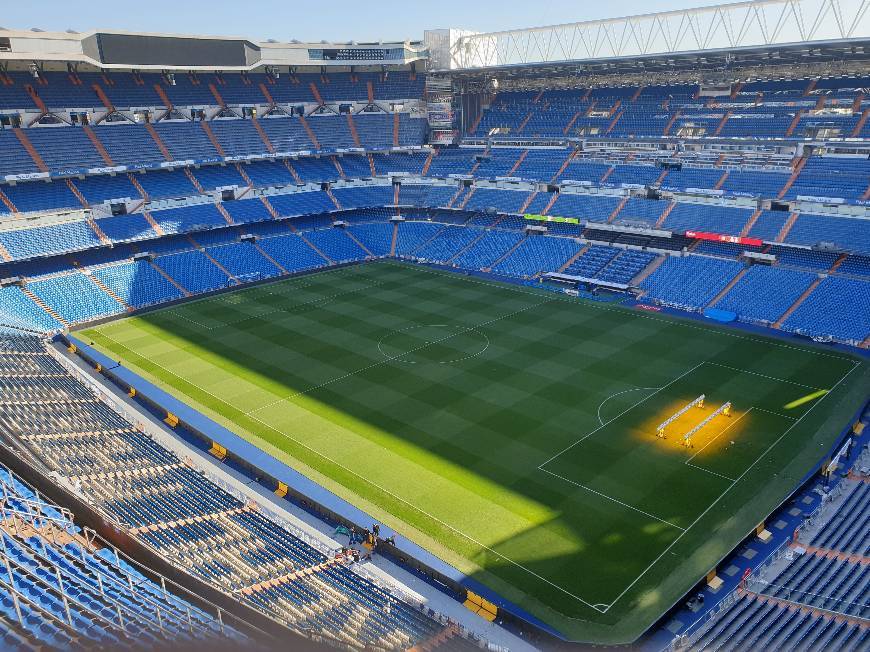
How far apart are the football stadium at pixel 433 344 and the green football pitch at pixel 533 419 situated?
0.17 m

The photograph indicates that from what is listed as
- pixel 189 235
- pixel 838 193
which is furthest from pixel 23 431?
pixel 838 193

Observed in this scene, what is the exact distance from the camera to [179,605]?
11719 millimetres

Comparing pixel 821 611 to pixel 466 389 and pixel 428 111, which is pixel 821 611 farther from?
pixel 428 111

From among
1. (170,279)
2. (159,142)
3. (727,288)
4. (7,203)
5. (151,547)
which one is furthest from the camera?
(159,142)

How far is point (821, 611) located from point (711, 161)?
45420 millimetres

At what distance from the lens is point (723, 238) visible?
47625 mm

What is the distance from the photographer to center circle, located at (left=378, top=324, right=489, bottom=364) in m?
37.2

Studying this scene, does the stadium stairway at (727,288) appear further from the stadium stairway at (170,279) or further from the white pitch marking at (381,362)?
the stadium stairway at (170,279)

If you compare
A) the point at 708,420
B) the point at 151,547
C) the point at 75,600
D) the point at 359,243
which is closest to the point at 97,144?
the point at 359,243

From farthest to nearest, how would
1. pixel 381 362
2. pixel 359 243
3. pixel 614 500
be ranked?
pixel 359 243 < pixel 381 362 < pixel 614 500

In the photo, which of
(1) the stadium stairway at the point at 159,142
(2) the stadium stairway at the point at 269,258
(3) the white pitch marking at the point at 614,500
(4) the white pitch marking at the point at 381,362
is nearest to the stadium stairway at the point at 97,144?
(1) the stadium stairway at the point at 159,142

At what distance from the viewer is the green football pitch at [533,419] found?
70.0 ft

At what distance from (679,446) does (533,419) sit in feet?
21.1

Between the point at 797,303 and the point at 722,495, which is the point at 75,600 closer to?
the point at 722,495
